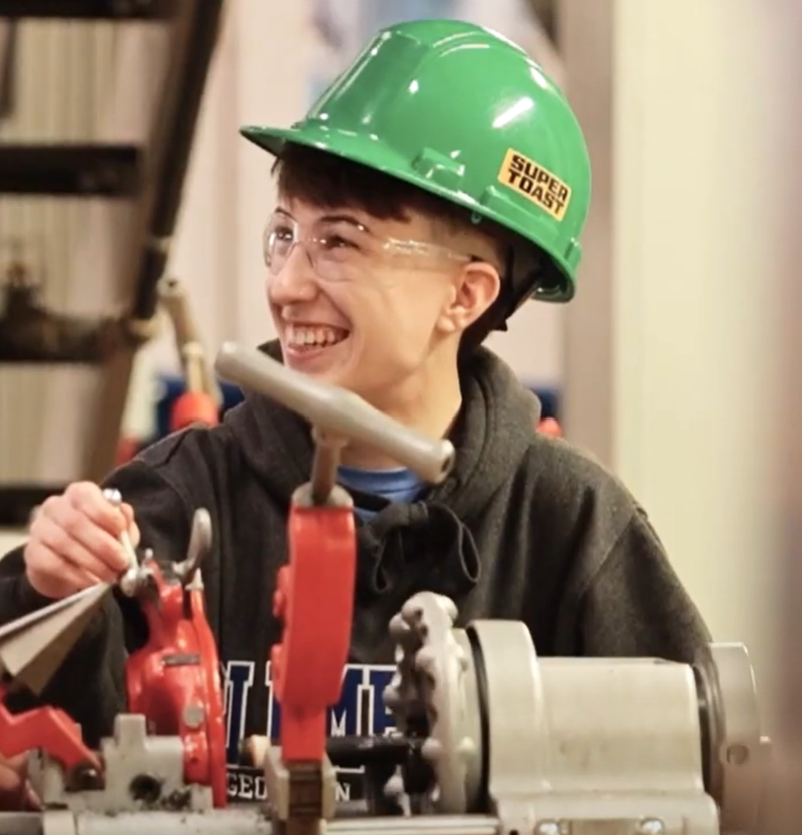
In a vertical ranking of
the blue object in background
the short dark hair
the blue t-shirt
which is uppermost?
the short dark hair

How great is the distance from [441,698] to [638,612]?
336 mm

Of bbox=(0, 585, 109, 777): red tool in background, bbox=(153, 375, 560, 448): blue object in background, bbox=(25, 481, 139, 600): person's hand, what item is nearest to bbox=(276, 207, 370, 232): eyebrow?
bbox=(25, 481, 139, 600): person's hand

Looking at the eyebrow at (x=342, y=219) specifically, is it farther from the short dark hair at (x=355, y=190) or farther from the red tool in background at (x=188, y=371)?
the red tool in background at (x=188, y=371)

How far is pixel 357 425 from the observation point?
57 cm

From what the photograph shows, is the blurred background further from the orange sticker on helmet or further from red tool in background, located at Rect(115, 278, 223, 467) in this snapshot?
the orange sticker on helmet

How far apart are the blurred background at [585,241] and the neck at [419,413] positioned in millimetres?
159

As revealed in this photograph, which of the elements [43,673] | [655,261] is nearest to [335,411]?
[43,673]

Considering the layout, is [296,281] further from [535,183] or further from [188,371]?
[188,371]

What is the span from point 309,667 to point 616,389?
837 mm

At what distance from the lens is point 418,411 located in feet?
3.26

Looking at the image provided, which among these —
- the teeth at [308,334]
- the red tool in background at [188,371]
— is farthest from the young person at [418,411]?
the red tool in background at [188,371]

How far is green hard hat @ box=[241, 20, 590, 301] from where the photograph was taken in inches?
36.2

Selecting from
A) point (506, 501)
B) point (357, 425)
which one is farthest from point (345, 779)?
point (357, 425)

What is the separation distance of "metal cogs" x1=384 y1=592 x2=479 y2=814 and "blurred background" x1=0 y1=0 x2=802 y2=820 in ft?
0.37
